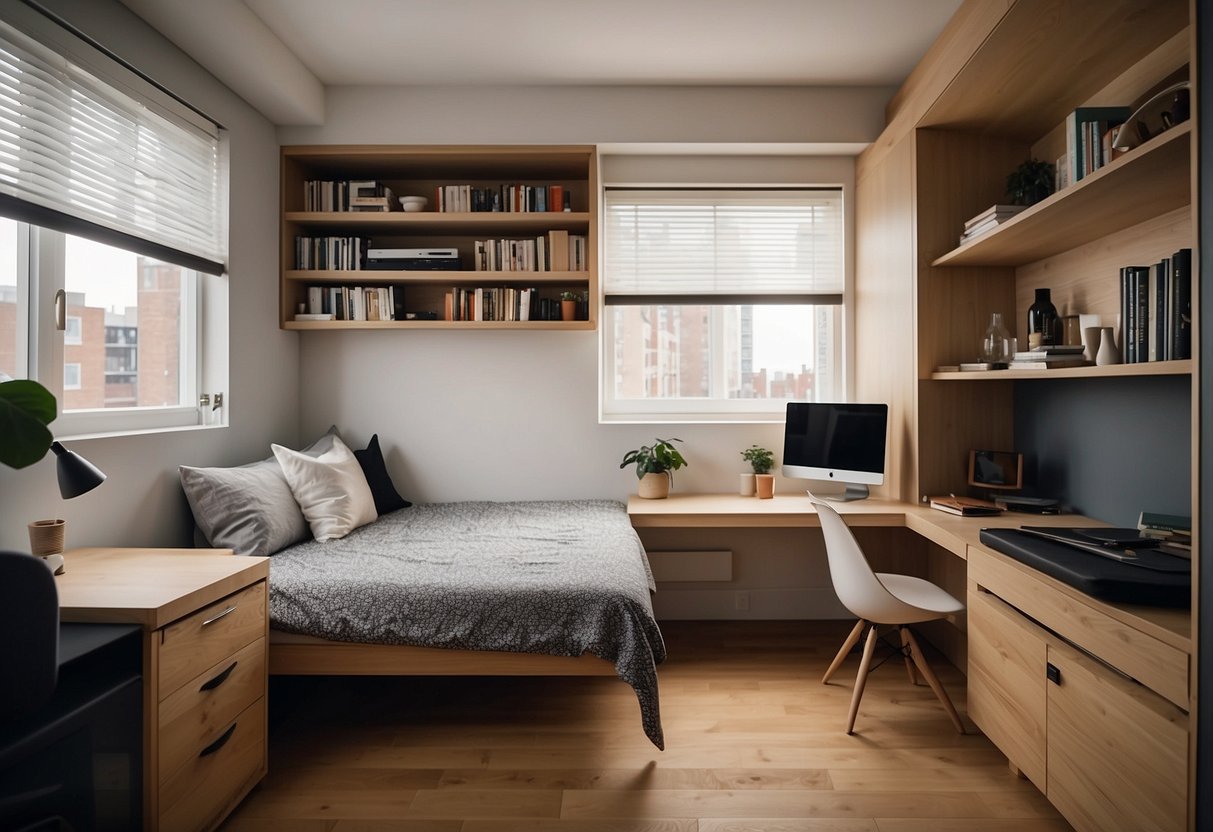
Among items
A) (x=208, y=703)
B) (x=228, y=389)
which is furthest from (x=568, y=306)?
(x=208, y=703)

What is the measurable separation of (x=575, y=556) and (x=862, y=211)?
95.5 inches

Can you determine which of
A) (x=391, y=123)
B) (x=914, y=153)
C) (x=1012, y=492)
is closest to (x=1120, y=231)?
(x=914, y=153)

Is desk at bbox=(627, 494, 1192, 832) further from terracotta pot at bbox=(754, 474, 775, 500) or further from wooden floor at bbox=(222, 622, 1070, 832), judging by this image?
terracotta pot at bbox=(754, 474, 775, 500)

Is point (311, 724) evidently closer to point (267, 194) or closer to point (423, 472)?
point (423, 472)

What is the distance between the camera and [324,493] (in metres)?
2.84

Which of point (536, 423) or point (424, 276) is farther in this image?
point (536, 423)

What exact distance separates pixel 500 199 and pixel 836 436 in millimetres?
2103

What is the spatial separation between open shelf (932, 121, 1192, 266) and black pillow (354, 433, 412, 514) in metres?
2.79

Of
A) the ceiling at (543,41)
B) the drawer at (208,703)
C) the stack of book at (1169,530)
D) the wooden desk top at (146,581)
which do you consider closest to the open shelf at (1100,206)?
the stack of book at (1169,530)

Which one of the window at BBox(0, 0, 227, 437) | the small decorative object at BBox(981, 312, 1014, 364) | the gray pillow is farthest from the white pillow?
the small decorative object at BBox(981, 312, 1014, 364)

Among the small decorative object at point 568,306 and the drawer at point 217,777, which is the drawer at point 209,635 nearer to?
the drawer at point 217,777

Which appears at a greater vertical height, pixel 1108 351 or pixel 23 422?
pixel 1108 351

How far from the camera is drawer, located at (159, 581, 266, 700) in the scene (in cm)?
A: 158

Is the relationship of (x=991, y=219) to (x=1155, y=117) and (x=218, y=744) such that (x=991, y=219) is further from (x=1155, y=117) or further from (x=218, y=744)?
(x=218, y=744)
